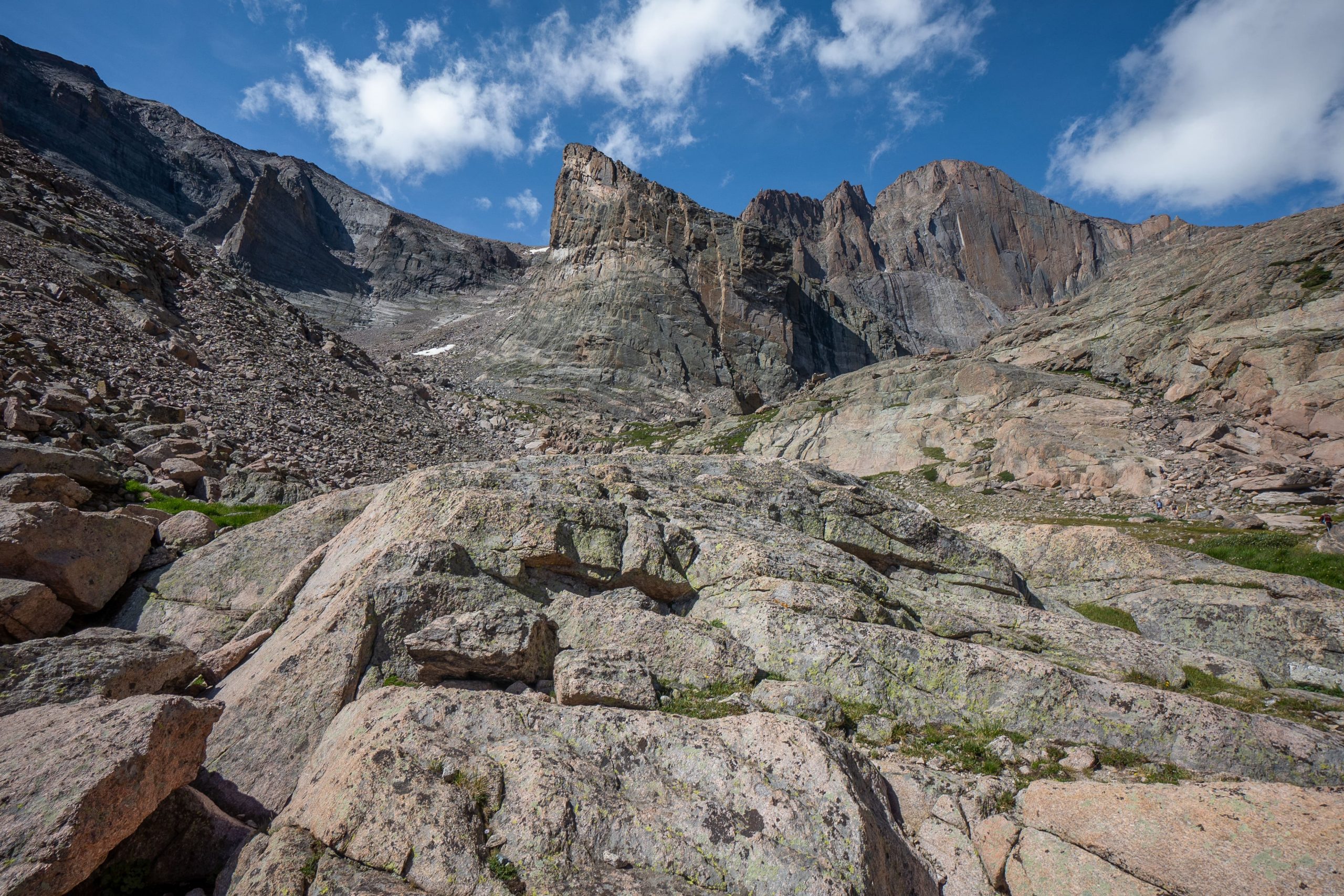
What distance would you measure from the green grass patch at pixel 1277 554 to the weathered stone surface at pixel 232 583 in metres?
29.6

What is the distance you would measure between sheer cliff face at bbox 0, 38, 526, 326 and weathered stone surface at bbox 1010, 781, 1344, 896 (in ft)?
577

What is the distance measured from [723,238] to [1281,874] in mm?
131372

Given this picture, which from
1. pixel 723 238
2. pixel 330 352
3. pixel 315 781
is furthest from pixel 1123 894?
pixel 723 238

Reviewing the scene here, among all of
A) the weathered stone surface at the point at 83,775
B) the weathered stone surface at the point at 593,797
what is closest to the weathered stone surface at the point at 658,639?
the weathered stone surface at the point at 593,797

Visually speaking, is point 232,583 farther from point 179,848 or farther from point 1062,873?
point 1062,873

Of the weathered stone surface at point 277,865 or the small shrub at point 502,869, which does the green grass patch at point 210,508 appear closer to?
the weathered stone surface at point 277,865

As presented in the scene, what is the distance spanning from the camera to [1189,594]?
15797 millimetres

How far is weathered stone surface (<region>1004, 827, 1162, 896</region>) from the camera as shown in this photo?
6.39 meters

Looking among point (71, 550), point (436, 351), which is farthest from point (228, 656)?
point (436, 351)

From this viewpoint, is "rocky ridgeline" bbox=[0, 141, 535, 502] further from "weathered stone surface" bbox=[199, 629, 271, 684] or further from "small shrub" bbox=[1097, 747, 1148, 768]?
"small shrub" bbox=[1097, 747, 1148, 768]

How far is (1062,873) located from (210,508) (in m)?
25.2

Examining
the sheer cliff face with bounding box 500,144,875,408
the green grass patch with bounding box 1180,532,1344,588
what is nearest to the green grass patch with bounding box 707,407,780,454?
the sheer cliff face with bounding box 500,144,875,408

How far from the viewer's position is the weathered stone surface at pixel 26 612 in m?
9.57

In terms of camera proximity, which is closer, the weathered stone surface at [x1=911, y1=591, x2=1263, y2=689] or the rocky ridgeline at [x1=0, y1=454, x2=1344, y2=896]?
the rocky ridgeline at [x1=0, y1=454, x2=1344, y2=896]
